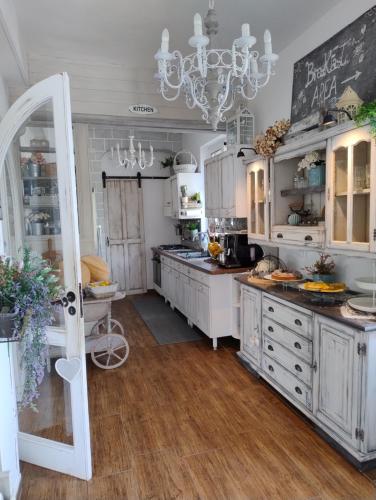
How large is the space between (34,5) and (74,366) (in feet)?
8.84

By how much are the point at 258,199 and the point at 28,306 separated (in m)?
2.46

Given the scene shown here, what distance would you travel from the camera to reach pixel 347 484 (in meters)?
1.95

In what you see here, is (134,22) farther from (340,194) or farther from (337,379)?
(337,379)

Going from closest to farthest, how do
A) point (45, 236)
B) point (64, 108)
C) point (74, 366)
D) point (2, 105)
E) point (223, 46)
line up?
1. point (64, 108)
2. point (74, 366)
3. point (45, 236)
4. point (2, 105)
5. point (223, 46)

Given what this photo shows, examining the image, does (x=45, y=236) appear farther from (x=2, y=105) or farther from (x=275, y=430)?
(x=275, y=430)

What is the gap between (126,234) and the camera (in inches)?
266

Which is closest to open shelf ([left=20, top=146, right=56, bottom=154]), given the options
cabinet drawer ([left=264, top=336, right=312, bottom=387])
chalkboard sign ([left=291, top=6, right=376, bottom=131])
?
chalkboard sign ([left=291, top=6, right=376, bottom=131])

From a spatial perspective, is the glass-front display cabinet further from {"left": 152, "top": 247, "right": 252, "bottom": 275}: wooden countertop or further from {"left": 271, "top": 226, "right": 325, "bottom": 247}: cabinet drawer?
{"left": 152, "top": 247, "right": 252, "bottom": 275}: wooden countertop

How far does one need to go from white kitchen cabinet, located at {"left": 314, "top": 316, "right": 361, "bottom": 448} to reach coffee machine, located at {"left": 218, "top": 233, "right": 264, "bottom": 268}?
169 centimetres

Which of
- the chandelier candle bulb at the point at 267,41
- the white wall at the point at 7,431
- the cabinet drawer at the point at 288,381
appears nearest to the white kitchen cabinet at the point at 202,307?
the cabinet drawer at the point at 288,381

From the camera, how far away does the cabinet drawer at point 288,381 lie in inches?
96.9

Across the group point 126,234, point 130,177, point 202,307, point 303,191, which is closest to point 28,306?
point 303,191

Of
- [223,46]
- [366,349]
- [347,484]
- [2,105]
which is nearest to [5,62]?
[2,105]

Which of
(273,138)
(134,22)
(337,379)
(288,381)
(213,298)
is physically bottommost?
(288,381)
